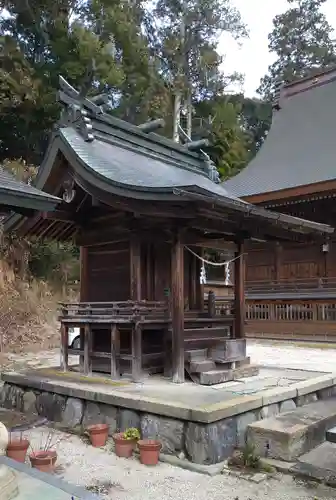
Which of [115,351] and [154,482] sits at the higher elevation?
[115,351]

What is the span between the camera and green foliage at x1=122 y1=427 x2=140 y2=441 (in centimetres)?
501

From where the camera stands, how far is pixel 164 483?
14.0ft

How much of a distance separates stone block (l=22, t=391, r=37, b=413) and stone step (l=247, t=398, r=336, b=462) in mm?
3245

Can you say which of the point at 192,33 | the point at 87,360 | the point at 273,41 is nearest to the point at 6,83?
the point at 87,360

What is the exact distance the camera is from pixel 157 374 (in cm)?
695

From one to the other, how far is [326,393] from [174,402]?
2789mm

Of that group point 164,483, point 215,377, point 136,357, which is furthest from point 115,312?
point 164,483

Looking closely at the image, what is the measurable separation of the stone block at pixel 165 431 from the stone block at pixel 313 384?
6.17ft

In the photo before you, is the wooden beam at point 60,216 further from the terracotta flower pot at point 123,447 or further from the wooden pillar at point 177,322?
the terracotta flower pot at point 123,447

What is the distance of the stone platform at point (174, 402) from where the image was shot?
480cm

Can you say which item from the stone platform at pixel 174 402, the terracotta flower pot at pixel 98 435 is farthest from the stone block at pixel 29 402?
the terracotta flower pot at pixel 98 435

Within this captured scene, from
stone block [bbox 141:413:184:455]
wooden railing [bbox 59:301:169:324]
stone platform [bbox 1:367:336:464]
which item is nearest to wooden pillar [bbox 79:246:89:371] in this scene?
wooden railing [bbox 59:301:169:324]

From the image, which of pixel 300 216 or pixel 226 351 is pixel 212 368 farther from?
pixel 300 216

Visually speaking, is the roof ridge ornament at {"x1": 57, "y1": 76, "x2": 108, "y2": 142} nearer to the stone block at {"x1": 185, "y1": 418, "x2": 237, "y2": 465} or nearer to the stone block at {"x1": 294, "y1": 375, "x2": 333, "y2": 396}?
the stone block at {"x1": 185, "y1": 418, "x2": 237, "y2": 465}
